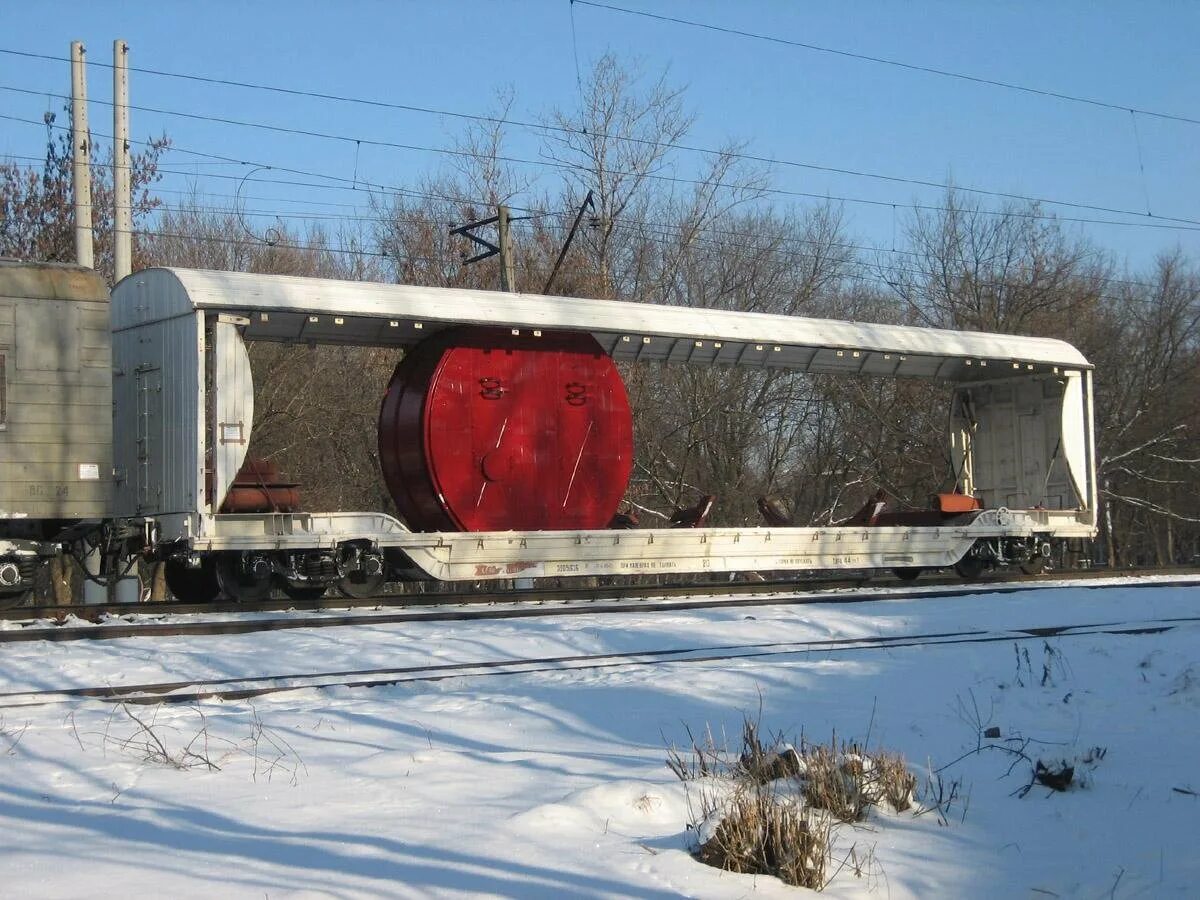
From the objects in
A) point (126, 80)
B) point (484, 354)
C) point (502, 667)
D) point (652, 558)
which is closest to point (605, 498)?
point (652, 558)

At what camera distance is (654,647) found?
451 inches

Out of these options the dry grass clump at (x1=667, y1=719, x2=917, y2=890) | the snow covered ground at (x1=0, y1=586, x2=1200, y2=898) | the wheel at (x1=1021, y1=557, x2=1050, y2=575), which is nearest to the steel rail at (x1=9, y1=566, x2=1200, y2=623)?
the wheel at (x1=1021, y1=557, x2=1050, y2=575)

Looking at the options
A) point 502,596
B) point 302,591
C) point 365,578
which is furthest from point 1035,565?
point 302,591

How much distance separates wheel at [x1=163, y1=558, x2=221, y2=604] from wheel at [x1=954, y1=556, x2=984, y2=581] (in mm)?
12014

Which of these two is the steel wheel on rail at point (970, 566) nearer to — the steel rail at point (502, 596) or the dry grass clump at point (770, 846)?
the steel rail at point (502, 596)

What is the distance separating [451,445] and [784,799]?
11.3m

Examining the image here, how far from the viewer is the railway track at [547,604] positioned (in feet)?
39.0

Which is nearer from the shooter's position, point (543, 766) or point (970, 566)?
point (543, 766)

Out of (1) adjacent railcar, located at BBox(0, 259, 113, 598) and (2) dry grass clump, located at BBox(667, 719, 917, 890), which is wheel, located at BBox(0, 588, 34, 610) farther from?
(2) dry grass clump, located at BBox(667, 719, 917, 890)

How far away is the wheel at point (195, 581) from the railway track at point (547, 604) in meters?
2.04

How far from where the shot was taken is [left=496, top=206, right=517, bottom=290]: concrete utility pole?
24.9 meters

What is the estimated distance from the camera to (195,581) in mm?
16859

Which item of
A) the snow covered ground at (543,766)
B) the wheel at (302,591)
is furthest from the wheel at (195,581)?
the snow covered ground at (543,766)

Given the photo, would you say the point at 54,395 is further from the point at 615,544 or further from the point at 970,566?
the point at 970,566
